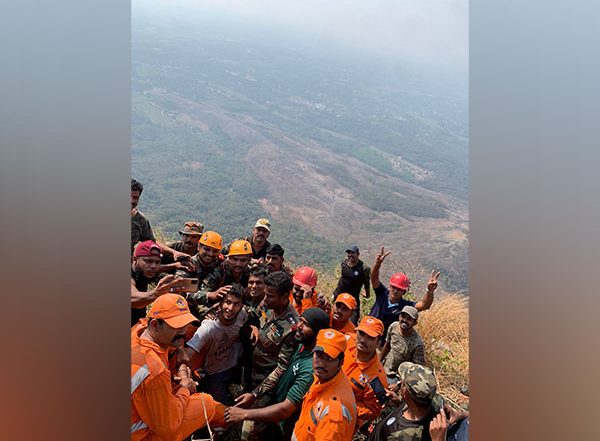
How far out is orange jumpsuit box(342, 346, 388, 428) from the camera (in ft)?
10.7

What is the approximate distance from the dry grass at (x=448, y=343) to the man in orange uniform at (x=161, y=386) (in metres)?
2.35

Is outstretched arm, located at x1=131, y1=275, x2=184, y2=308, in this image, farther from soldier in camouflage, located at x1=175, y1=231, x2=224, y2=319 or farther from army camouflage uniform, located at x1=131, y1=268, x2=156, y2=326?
soldier in camouflage, located at x1=175, y1=231, x2=224, y2=319

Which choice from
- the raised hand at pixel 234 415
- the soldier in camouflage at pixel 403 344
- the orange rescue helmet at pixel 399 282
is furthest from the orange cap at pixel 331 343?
the orange rescue helmet at pixel 399 282

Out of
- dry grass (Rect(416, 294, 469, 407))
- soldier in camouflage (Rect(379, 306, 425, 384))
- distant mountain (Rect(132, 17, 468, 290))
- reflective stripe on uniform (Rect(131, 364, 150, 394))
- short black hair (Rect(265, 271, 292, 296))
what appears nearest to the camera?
reflective stripe on uniform (Rect(131, 364, 150, 394))

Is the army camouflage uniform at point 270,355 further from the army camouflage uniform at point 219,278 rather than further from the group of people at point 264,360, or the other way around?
the army camouflage uniform at point 219,278

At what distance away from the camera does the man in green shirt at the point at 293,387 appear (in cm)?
314

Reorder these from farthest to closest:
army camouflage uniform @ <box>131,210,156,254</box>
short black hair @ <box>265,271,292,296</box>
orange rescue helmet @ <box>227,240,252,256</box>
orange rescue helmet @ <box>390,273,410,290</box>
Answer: army camouflage uniform @ <box>131,210,156,254</box> → orange rescue helmet @ <box>390,273,410,290</box> → orange rescue helmet @ <box>227,240,252,256</box> → short black hair @ <box>265,271,292,296</box>

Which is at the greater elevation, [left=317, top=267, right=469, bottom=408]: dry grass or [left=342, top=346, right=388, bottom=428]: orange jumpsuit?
[left=342, top=346, right=388, bottom=428]: orange jumpsuit

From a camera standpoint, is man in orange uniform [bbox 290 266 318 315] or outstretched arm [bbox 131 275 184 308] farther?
man in orange uniform [bbox 290 266 318 315]

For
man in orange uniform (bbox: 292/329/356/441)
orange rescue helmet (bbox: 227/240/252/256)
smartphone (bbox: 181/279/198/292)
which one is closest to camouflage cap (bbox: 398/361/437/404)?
man in orange uniform (bbox: 292/329/356/441)
